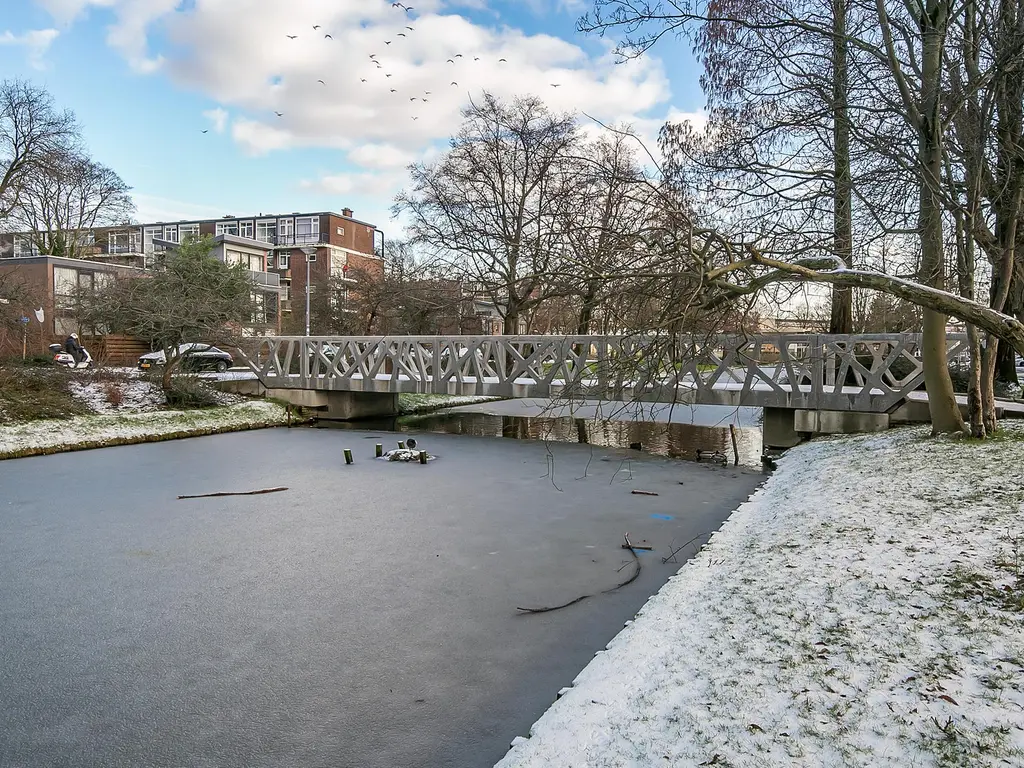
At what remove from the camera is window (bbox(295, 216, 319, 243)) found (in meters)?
53.4

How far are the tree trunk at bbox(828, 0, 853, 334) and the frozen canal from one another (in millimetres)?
3636

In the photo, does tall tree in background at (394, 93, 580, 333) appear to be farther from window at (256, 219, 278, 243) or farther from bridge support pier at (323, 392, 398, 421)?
window at (256, 219, 278, 243)

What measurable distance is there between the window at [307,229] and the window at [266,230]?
2.62 m

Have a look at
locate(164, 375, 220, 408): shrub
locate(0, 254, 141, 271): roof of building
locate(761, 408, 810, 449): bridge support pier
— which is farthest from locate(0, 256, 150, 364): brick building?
locate(761, 408, 810, 449): bridge support pier

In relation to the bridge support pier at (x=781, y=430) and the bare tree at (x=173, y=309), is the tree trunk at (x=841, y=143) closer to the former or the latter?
the bridge support pier at (x=781, y=430)

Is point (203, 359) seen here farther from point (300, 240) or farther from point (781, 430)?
point (300, 240)

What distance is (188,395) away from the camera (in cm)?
1839

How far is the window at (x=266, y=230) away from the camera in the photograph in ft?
182

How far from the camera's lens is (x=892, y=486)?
7609 mm

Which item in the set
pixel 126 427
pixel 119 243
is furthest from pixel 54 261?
pixel 126 427

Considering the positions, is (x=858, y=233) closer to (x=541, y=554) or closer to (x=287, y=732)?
(x=541, y=554)

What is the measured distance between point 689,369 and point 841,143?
137 inches

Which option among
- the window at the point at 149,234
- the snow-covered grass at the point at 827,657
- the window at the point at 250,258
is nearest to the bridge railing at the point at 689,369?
the snow-covered grass at the point at 827,657

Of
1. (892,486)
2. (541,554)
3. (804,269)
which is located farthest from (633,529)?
(804,269)
